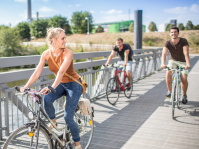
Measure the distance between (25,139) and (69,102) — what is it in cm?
76

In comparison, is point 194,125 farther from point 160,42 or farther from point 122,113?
point 160,42

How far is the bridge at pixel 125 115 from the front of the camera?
171 inches

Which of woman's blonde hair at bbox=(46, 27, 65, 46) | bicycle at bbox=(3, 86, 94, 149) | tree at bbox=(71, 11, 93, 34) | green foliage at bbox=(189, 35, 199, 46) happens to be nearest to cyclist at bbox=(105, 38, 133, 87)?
bicycle at bbox=(3, 86, 94, 149)

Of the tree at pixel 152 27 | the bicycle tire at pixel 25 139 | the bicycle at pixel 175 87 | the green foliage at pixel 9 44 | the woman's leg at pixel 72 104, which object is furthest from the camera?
the tree at pixel 152 27

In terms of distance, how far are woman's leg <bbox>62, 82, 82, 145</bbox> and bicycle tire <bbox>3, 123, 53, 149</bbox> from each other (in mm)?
379

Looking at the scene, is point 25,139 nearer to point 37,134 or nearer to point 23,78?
point 37,134

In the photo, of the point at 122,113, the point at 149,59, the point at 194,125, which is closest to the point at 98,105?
the point at 122,113

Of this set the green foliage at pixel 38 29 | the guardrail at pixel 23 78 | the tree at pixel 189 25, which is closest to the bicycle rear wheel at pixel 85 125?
the guardrail at pixel 23 78

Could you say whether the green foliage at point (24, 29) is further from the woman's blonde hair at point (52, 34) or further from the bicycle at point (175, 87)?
the woman's blonde hair at point (52, 34)

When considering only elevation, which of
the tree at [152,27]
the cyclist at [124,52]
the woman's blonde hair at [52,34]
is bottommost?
the cyclist at [124,52]

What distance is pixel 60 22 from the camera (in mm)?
96562

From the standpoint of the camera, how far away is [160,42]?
7038cm

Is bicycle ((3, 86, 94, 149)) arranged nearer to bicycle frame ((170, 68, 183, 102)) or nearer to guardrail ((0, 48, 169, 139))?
guardrail ((0, 48, 169, 139))

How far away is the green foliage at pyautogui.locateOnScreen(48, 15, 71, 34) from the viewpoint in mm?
95438
